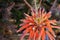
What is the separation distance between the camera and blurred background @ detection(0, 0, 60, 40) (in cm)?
101

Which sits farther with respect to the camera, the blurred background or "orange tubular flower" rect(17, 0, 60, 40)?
the blurred background

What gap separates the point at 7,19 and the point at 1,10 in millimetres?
57

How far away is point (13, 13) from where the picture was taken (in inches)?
44.3

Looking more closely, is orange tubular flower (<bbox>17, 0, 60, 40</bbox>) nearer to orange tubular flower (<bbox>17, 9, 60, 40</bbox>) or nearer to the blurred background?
orange tubular flower (<bbox>17, 9, 60, 40</bbox>)

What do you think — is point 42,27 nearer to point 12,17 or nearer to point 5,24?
point 5,24

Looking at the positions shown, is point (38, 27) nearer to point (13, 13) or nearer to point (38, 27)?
point (38, 27)

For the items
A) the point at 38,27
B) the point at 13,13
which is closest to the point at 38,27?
the point at 38,27

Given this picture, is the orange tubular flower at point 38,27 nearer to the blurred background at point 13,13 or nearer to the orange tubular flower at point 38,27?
the orange tubular flower at point 38,27

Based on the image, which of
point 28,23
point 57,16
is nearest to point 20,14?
point 57,16

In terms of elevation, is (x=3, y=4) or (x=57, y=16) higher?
(x=3, y=4)

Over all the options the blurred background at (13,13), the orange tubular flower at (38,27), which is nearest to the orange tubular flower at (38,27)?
the orange tubular flower at (38,27)

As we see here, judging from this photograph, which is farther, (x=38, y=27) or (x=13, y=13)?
(x=13, y=13)

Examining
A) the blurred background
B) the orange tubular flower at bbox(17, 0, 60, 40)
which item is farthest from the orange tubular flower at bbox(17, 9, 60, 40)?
the blurred background

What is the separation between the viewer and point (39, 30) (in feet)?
2.22
